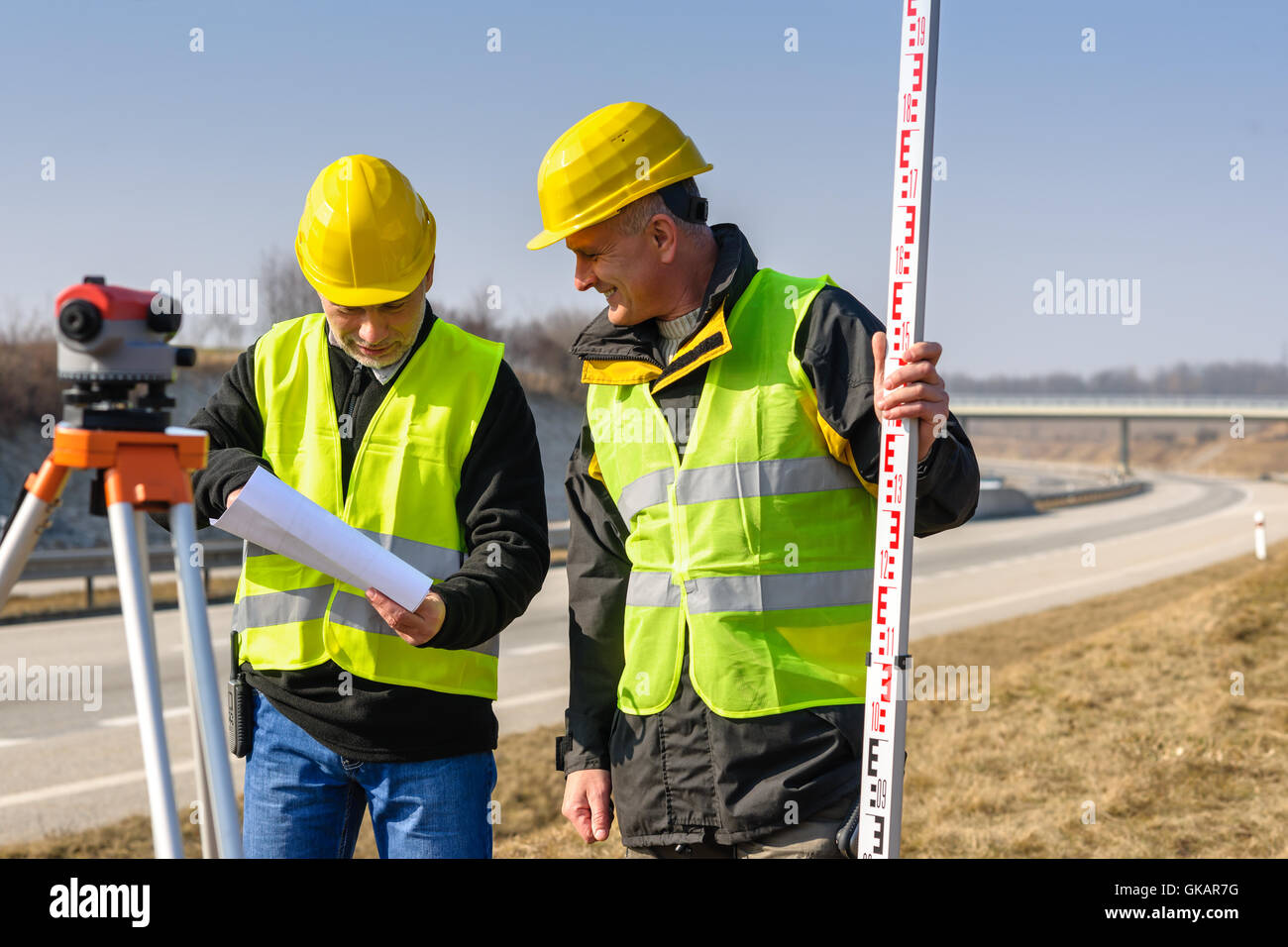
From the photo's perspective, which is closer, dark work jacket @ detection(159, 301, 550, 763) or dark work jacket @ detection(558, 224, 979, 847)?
dark work jacket @ detection(558, 224, 979, 847)

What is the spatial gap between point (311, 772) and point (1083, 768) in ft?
18.9

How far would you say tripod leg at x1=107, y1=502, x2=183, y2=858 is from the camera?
1.78 meters

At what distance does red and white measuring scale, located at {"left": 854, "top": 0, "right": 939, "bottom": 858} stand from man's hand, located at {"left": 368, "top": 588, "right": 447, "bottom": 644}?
938 mm

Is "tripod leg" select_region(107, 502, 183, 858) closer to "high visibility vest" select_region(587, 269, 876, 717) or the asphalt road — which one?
"high visibility vest" select_region(587, 269, 876, 717)

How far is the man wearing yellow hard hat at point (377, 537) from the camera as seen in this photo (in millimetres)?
2738

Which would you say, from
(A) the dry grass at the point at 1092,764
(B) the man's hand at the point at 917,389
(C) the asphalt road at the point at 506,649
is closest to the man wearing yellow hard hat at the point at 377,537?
(B) the man's hand at the point at 917,389

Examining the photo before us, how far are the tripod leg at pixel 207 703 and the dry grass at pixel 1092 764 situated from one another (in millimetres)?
4011

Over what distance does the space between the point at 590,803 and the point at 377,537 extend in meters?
0.82

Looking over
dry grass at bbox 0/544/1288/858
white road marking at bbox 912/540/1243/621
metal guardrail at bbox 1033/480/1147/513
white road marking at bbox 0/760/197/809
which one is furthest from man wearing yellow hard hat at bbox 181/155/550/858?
metal guardrail at bbox 1033/480/1147/513

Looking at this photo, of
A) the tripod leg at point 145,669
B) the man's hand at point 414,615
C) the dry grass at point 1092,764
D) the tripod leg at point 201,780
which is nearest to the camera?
the tripod leg at point 145,669

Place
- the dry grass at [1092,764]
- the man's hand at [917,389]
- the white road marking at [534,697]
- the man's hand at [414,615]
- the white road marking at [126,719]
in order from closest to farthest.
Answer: the man's hand at [917,389], the man's hand at [414,615], the dry grass at [1092,764], the white road marking at [126,719], the white road marking at [534,697]

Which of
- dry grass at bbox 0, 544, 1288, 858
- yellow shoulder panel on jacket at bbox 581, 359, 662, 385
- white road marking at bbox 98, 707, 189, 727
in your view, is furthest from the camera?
white road marking at bbox 98, 707, 189, 727

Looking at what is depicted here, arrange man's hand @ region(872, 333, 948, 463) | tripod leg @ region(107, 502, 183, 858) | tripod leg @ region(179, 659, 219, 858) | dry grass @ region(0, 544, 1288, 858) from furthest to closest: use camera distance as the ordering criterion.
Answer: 1. dry grass @ region(0, 544, 1288, 858)
2. man's hand @ region(872, 333, 948, 463)
3. tripod leg @ region(179, 659, 219, 858)
4. tripod leg @ region(107, 502, 183, 858)

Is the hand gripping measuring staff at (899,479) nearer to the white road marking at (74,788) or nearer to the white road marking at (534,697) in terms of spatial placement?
the white road marking at (74,788)
